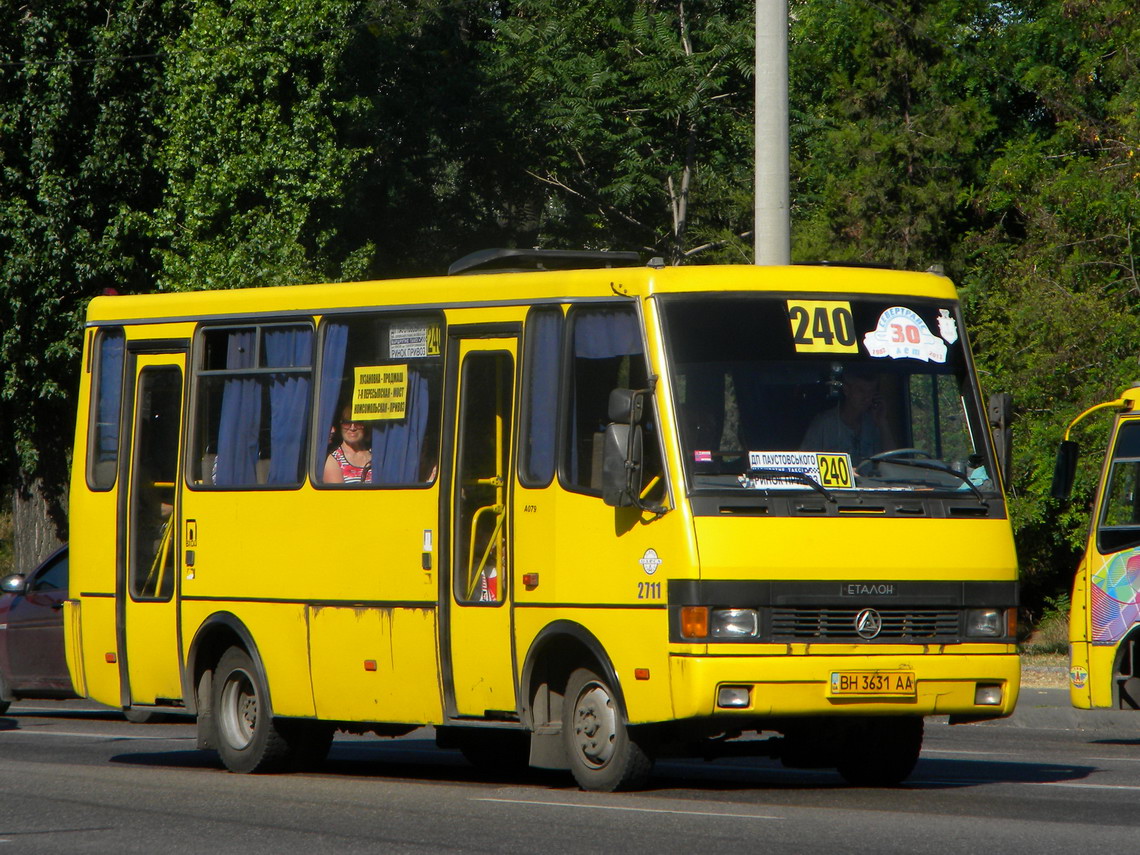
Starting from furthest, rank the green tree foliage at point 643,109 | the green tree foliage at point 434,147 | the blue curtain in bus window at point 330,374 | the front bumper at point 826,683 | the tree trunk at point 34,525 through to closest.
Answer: the green tree foliage at point 434,147, the green tree foliage at point 643,109, the tree trunk at point 34,525, the blue curtain in bus window at point 330,374, the front bumper at point 826,683

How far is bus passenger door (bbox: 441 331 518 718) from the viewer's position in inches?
437

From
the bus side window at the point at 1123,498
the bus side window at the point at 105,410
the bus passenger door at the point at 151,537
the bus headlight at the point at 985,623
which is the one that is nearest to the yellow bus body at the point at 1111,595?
the bus side window at the point at 1123,498

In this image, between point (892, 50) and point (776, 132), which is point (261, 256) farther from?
point (776, 132)

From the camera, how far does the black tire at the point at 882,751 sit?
11180mm

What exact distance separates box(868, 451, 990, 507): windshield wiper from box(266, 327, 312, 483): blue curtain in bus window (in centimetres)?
391

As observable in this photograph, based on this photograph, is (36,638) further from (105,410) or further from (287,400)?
(287,400)

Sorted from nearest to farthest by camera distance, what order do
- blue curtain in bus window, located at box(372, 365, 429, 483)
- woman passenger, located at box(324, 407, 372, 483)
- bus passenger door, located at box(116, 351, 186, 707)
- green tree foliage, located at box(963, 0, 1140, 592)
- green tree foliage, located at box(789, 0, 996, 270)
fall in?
blue curtain in bus window, located at box(372, 365, 429, 483) < woman passenger, located at box(324, 407, 372, 483) < bus passenger door, located at box(116, 351, 186, 707) < green tree foliage, located at box(963, 0, 1140, 592) < green tree foliage, located at box(789, 0, 996, 270)

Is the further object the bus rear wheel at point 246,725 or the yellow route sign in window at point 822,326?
the bus rear wheel at point 246,725

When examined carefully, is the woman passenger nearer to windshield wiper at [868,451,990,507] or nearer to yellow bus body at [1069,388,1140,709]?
windshield wiper at [868,451,990,507]

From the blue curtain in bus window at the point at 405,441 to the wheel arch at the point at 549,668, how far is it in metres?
1.44

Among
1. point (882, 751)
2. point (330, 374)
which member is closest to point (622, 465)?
point (882, 751)

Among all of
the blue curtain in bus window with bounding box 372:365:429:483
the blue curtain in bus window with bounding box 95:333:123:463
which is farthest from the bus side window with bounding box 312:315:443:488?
the blue curtain in bus window with bounding box 95:333:123:463

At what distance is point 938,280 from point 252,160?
1854 cm

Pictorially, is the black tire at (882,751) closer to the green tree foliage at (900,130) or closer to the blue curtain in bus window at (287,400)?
the blue curtain in bus window at (287,400)
